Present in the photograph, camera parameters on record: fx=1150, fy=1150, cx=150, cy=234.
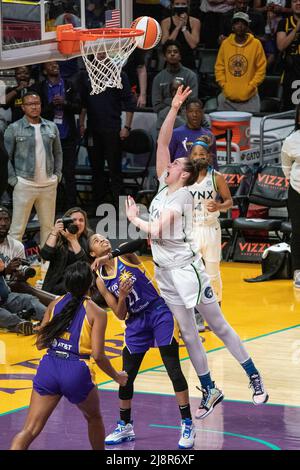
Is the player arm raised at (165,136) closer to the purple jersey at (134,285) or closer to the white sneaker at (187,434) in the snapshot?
the purple jersey at (134,285)

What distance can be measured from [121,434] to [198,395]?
1.35m

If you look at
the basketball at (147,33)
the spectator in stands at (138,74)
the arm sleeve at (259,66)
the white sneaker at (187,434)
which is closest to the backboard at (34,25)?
the basketball at (147,33)

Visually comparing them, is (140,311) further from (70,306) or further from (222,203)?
(222,203)

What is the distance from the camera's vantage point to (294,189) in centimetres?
1351

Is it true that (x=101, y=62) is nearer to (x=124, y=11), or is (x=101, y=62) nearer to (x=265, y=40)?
(x=124, y=11)

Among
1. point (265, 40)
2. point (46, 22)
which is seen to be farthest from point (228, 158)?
point (46, 22)

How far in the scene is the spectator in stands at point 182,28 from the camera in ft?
56.6

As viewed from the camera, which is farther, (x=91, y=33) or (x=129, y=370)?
(x=91, y=33)

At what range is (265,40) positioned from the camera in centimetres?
1797

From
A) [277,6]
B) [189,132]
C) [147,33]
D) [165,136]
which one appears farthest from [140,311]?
[277,6]

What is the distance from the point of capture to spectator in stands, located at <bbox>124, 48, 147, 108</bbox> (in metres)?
16.9

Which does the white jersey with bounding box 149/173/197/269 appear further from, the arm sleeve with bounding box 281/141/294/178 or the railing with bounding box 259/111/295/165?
the railing with bounding box 259/111/295/165

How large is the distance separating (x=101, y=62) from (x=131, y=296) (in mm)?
3682

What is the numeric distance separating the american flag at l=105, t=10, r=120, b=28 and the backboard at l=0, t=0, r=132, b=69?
10 cm
